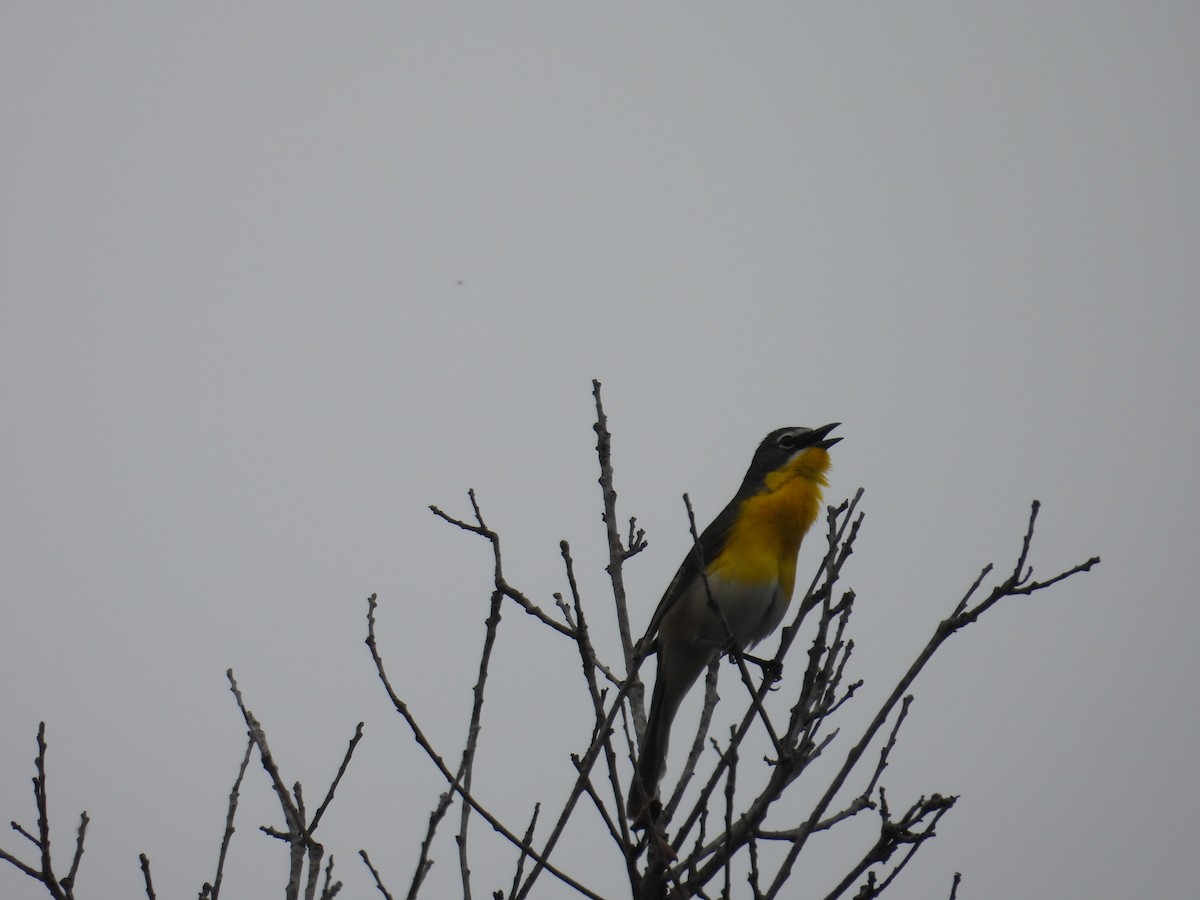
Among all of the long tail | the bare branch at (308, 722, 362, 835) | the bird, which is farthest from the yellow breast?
the bare branch at (308, 722, 362, 835)

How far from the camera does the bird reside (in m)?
7.66

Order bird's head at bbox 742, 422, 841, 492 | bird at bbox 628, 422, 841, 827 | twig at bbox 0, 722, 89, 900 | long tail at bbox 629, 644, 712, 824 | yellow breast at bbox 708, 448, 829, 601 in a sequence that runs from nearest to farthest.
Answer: twig at bbox 0, 722, 89, 900 < long tail at bbox 629, 644, 712, 824 < bird at bbox 628, 422, 841, 827 < yellow breast at bbox 708, 448, 829, 601 < bird's head at bbox 742, 422, 841, 492

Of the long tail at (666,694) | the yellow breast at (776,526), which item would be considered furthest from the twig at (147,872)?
the yellow breast at (776,526)

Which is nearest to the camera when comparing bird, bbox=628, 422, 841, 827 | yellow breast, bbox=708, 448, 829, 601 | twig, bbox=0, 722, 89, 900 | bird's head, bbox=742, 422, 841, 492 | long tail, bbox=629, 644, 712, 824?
twig, bbox=0, 722, 89, 900

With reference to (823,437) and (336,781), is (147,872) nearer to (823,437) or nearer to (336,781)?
(336,781)

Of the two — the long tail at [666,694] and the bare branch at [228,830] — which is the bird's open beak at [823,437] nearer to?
the long tail at [666,694]

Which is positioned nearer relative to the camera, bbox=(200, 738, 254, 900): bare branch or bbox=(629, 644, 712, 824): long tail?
bbox=(200, 738, 254, 900): bare branch

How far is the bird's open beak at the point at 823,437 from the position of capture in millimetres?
9008

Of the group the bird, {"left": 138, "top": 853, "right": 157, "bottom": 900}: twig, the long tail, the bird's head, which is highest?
the bird's head

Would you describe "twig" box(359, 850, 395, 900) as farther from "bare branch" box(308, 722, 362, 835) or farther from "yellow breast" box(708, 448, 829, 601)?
"yellow breast" box(708, 448, 829, 601)

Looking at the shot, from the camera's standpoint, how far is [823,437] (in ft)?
30.0

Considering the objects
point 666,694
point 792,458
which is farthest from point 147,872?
point 792,458

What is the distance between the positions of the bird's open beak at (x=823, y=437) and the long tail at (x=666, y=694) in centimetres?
222

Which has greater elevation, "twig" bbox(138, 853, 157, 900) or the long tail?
the long tail
